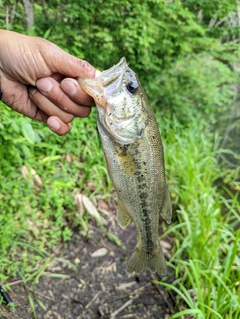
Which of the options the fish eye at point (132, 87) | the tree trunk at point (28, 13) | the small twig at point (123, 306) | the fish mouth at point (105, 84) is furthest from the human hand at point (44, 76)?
the tree trunk at point (28, 13)

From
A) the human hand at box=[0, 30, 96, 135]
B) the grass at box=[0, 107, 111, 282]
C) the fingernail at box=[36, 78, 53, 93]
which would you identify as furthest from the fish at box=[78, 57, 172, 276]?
the grass at box=[0, 107, 111, 282]

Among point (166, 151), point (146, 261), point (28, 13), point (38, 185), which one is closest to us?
point (146, 261)

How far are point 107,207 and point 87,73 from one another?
7.61 ft

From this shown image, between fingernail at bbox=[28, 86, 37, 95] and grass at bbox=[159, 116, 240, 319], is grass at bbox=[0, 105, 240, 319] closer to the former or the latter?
grass at bbox=[159, 116, 240, 319]

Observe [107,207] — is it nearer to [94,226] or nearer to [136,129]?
[94,226]

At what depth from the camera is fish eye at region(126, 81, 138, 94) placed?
72.1 inches

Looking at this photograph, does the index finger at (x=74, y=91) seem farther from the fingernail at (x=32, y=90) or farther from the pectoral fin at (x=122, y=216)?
the pectoral fin at (x=122, y=216)

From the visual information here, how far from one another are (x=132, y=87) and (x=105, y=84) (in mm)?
147

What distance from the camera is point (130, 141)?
6.14ft

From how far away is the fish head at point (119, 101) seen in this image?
1802 millimetres

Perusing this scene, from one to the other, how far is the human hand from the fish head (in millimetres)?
112

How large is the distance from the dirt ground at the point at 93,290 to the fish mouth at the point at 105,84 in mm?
1761

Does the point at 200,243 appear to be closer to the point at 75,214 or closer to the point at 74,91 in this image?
the point at 75,214

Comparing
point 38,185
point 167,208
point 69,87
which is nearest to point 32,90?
point 69,87
